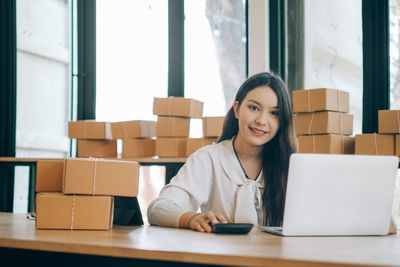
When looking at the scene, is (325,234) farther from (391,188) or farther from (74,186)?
(74,186)

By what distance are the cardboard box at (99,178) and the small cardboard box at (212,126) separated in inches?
84.7

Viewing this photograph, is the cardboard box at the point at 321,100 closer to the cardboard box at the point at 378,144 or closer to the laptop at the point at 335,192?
the cardboard box at the point at 378,144

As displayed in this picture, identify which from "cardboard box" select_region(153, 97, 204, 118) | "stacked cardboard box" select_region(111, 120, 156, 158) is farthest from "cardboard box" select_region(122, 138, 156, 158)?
"cardboard box" select_region(153, 97, 204, 118)

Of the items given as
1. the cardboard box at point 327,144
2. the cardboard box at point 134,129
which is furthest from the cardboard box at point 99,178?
the cardboard box at point 134,129

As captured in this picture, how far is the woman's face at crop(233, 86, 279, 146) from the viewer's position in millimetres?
2002

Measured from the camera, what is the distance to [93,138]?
4125 mm

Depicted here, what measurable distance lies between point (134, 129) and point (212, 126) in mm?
696

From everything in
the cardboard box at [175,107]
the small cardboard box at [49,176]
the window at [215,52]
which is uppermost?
the window at [215,52]

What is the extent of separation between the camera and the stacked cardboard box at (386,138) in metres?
2.98

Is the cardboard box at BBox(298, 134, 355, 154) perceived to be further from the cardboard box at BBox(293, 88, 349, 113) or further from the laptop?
the laptop

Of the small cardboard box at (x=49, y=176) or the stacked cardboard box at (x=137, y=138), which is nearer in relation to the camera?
the small cardboard box at (x=49, y=176)

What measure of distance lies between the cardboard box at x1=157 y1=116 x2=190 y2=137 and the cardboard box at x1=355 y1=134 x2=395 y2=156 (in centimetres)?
136

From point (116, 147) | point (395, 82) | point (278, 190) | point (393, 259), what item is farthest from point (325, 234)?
point (116, 147)

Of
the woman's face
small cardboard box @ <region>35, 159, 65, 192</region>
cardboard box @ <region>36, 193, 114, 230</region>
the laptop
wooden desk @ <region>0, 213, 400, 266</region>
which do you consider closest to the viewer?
wooden desk @ <region>0, 213, 400, 266</region>
